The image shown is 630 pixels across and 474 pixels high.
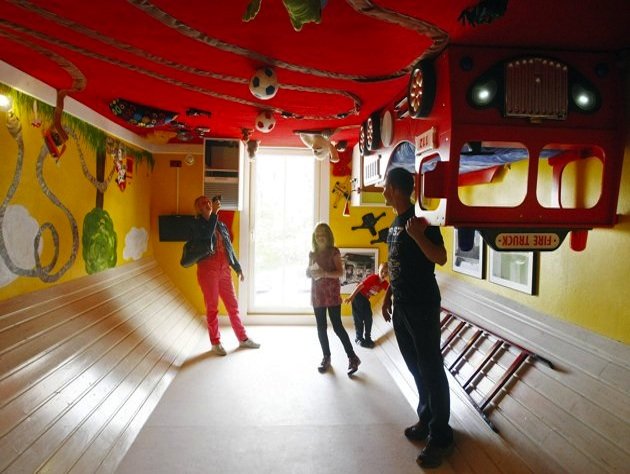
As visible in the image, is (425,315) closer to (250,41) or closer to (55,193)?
(250,41)

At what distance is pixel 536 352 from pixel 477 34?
1715mm

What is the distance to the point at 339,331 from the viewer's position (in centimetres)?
329

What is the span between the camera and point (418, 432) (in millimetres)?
2307

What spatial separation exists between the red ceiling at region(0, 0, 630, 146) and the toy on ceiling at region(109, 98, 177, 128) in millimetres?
132

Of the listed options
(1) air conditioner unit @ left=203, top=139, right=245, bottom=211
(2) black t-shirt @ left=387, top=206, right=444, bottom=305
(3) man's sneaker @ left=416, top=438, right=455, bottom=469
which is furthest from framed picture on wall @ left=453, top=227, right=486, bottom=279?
(1) air conditioner unit @ left=203, top=139, right=245, bottom=211

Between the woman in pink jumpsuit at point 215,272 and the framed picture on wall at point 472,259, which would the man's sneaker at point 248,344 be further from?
the framed picture on wall at point 472,259

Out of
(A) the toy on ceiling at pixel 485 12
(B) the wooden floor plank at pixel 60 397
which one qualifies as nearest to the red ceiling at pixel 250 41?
(A) the toy on ceiling at pixel 485 12

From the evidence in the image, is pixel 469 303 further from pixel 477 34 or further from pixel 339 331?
pixel 477 34

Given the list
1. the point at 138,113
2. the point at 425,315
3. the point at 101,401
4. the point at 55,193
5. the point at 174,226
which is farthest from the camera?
the point at 174,226

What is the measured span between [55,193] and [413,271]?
8.80 feet

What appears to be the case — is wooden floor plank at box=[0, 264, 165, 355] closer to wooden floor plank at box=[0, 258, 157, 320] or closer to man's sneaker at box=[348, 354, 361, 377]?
wooden floor plank at box=[0, 258, 157, 320]

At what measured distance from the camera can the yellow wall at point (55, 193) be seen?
7.75 ft

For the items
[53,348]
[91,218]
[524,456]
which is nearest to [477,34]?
[524,456]

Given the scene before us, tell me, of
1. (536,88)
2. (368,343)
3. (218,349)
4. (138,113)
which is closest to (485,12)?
(536,88)
